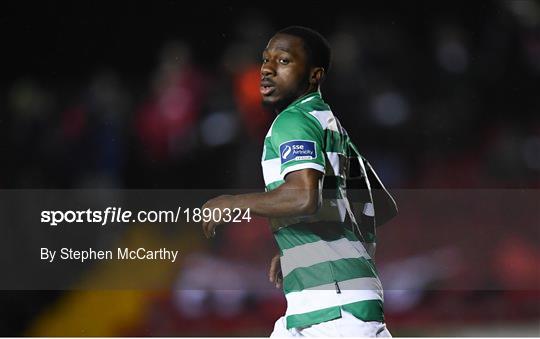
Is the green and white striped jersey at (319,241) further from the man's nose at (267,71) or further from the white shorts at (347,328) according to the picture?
the man's nose at (267,71)

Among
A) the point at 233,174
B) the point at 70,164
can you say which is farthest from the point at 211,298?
the point at 70,164

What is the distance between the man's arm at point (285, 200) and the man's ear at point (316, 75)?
0.44 metres

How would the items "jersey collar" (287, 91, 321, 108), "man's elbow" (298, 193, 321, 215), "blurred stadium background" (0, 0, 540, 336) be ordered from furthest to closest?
1. "blurred stadium background" (0, 0, 540, 336)
2. "jersey collar" (287, 91, 321, 108)
3. "man's elbow" (298, 193, 321, 215)

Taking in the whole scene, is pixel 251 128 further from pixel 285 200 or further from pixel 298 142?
pixel 285 200

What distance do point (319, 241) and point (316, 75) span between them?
0.63m

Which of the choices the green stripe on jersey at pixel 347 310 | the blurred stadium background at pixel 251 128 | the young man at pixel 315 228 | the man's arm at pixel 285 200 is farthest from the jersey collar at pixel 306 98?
the blurred stadium background at pixel 251 128

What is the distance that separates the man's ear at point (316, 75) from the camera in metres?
2.88

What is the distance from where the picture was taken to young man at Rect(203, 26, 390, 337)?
8.20 ft

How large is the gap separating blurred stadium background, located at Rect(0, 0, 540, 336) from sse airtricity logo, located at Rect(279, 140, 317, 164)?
5.35 feet

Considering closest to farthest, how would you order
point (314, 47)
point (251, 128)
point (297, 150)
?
point (297, 150) → point (314, 47) → point (251, 128)

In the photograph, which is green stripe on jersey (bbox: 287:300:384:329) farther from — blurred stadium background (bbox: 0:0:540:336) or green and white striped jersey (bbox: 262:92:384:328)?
blurred stadium background (bbox: 0:0:540:336)

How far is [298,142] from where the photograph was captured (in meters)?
2.60

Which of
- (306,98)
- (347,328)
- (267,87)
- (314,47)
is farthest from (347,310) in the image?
(314,47)

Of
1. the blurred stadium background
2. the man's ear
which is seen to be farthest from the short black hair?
the blurred stadium background
